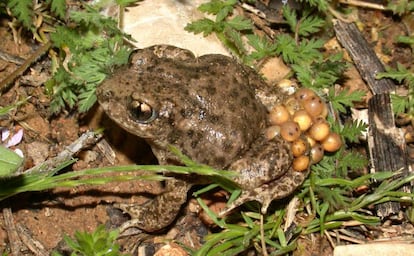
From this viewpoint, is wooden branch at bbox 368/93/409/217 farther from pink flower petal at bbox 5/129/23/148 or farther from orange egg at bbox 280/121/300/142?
pink flower petal at bbox 5/129/23/148

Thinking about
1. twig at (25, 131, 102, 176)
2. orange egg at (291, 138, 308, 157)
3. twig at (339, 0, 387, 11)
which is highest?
twig at (339, 0, 387, 11)

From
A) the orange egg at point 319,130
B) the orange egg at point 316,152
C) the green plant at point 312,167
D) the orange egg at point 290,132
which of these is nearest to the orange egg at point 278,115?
the orange egg at point 290,132

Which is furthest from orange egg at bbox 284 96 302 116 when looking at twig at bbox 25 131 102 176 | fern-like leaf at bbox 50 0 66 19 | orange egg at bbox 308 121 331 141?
fern-like leaf at bbox 50 0 66 19

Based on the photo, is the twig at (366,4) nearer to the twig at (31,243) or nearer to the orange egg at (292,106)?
the orange egg at (292,106)

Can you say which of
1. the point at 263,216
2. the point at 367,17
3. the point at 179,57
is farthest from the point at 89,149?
the point at 367,17

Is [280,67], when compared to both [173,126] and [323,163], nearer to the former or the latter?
[323,163]

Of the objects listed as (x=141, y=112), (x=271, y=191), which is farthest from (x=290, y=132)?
(x=141, y=112)
